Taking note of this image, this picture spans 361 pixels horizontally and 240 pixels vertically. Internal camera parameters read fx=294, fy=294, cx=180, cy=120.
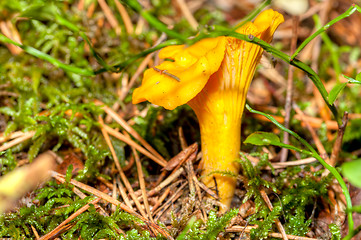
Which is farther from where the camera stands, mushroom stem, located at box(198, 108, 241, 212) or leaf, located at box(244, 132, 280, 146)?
mushroom stem, located at box(198, 108, 241, 212)

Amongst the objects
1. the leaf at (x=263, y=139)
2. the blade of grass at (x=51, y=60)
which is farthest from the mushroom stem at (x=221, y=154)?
the blade of grass at (x=51, y=60)

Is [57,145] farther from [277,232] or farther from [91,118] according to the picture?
[277,232]

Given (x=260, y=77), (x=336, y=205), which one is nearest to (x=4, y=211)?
(x=336, y=205)

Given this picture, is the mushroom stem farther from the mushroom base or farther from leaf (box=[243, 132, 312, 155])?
leaf (box=[243, 132, 312, 155])

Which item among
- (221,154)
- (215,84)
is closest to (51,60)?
(215,84)

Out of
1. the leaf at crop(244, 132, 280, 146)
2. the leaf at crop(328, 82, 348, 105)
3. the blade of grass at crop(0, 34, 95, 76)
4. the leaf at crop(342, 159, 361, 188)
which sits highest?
the blade of grass at crop(0, 34, 95, 76)

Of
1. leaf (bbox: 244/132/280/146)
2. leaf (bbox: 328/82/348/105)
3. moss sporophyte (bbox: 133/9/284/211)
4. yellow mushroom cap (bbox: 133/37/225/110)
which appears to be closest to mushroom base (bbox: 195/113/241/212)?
moss sporophyte (bbox: 133/9/284/211)

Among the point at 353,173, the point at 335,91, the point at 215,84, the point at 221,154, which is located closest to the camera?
the point at 353,173

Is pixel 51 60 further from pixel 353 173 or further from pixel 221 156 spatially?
pixel 353 173

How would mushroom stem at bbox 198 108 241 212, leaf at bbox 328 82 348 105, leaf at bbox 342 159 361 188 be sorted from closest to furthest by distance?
leaf at bbox 342 159 361 188 → leaf at bbox 328 82 348 105 → mushroom stem at bbox 198 108 241 212
